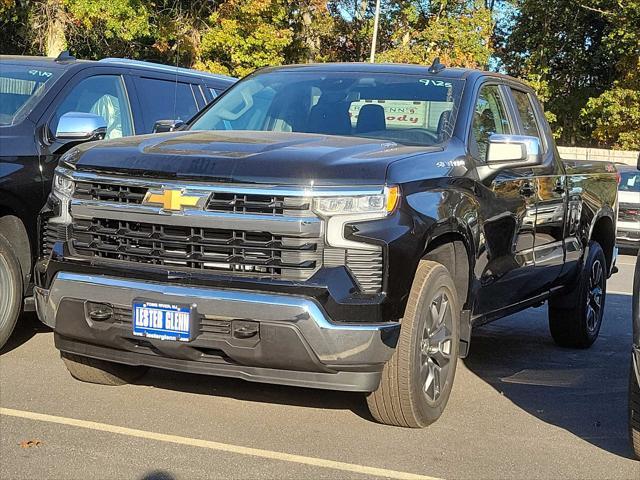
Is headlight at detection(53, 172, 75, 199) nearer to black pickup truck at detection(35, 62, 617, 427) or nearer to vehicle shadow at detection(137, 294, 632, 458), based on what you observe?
black pickup truck at detection(35, 62, 617, 427)

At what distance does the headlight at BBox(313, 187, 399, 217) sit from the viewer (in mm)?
4887

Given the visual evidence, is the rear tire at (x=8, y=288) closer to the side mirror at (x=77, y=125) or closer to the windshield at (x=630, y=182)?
the side mirror at (x=77, y=125)

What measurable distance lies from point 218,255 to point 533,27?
43.0 m

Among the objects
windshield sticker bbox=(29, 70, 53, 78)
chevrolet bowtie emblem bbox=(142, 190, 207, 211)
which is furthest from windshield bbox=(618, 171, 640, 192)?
chevrolet bowtie emblem bbox=(142, 190, 207, 211)

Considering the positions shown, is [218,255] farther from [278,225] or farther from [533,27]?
[533,27]

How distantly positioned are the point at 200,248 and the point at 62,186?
39.2 inches

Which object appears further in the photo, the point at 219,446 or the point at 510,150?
the point at 510,150

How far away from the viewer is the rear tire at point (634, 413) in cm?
501

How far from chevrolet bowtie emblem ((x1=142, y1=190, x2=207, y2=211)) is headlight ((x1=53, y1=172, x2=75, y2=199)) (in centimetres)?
59

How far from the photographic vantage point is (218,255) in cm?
501

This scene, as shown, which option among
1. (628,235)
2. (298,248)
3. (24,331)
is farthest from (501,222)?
(628,235)

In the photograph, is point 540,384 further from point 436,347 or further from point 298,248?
point 298,248

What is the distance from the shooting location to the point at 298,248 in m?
4.88

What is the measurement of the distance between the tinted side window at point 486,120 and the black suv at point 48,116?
192 centimetres
